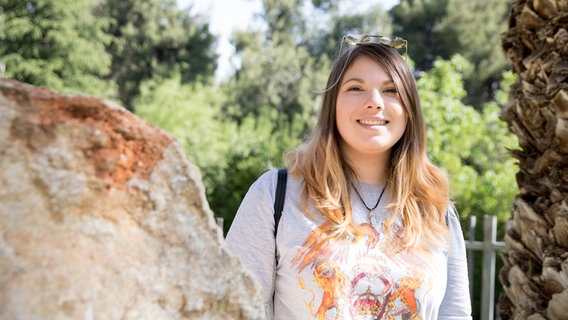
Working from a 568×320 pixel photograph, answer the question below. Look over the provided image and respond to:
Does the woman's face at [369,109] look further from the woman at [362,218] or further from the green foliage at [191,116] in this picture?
the green foliage at [191,116]

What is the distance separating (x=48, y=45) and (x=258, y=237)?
21.6 meters

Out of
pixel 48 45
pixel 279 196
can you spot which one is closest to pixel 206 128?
pixel 48 45

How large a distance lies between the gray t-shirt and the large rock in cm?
68

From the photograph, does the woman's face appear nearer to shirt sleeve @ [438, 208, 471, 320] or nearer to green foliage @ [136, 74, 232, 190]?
shirt sleeve @ [438, 208, 471, 320]

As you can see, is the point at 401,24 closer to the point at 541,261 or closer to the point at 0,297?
the point at 541,261

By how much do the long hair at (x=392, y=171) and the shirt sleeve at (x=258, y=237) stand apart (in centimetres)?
12

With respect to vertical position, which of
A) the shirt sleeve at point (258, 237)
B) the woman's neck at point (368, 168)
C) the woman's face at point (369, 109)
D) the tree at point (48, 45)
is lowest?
the shirt sleeve at point (258, 237)

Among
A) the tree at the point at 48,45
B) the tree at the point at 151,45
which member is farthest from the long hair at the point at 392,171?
the tree at the point at 151,45

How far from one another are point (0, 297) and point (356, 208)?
124 centimetres

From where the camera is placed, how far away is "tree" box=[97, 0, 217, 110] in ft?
86.0

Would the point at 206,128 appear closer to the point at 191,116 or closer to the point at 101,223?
the point at 191,116

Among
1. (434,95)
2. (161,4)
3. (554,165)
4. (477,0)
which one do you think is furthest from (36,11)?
(554,165)

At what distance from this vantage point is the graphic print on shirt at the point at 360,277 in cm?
182

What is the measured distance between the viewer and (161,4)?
1069 inches
